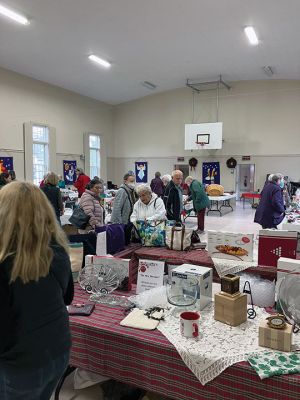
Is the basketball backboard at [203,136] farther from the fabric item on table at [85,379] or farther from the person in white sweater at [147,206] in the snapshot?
the fabric item on table at [85,379]

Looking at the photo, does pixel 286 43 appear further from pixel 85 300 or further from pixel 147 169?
pixel 85 300

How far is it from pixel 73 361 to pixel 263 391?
965 millimetres

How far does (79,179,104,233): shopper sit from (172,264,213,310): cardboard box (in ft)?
6.37

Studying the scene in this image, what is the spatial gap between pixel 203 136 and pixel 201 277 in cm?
1036

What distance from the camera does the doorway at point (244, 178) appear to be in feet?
39.7

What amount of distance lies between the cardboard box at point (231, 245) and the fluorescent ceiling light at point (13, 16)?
6088mm

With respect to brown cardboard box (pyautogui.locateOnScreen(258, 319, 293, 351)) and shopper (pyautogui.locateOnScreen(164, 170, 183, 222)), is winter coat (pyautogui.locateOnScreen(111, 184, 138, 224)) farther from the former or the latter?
brown cardboard box (pyautogui.locateOnScreen(258, 319, 293, 351))

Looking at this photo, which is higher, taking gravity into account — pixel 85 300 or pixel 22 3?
pixel 22 3

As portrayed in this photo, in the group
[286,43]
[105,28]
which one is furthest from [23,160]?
[286,43]

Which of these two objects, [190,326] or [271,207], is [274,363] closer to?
[190,326]

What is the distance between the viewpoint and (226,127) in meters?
12.1

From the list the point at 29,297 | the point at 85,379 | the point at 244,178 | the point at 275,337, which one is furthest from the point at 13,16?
the point at 244,178

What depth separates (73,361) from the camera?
1772 mm

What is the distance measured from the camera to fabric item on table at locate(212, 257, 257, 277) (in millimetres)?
Result: 2346
